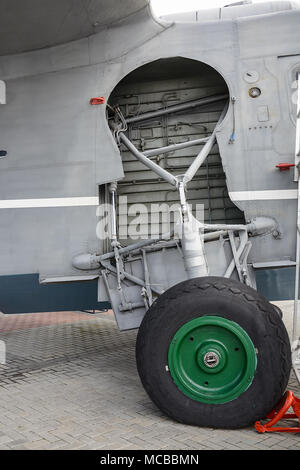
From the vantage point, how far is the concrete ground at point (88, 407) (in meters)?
3.15

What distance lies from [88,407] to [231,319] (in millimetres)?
1623

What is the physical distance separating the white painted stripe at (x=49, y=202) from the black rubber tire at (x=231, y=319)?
5.12 ft

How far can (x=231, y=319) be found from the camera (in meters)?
3.35

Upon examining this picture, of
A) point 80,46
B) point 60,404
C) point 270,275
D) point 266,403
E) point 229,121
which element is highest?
point 80,46

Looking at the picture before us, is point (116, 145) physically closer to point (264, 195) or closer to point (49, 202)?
point (49, 202)

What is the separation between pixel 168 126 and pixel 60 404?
10.7 feet

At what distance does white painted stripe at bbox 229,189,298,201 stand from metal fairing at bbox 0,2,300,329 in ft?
0.03

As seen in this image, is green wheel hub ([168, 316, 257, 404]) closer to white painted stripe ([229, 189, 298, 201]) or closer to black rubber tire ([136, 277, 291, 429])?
black rubber tire ([136, 277, 291, 429])

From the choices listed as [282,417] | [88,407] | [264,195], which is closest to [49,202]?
[88,407]

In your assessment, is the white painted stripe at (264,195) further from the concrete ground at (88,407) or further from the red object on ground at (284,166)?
the concrete ground at (88,407)

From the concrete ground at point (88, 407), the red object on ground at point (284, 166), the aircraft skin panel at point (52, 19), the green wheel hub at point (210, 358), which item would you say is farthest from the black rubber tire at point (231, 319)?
the aircraft skin panel at point (52, 19)

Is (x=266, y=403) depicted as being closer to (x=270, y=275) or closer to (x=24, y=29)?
(x=270, y=275)
